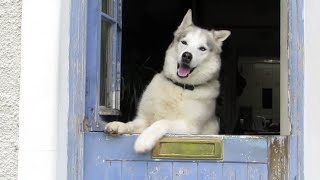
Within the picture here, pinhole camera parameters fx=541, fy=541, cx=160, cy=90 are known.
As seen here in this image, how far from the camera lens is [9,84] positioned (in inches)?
99.3

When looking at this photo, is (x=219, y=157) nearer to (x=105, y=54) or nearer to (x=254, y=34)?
(x=105, y=54)

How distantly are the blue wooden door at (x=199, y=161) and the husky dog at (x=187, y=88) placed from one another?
1.47ft

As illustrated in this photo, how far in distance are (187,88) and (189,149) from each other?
826 millimetres

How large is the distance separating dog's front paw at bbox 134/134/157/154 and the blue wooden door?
48mm

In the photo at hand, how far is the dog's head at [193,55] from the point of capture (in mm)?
3377

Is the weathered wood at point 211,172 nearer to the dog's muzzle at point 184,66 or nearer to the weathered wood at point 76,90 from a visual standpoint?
the weathered wood at point 76,90

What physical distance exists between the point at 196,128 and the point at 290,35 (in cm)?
98

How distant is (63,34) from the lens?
2.52 meters

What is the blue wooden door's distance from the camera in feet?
8.15

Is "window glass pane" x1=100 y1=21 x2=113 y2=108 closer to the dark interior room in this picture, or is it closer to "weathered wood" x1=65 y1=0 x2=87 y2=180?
"weathered wood" x1=65 y1=0 x2=87 y2=180

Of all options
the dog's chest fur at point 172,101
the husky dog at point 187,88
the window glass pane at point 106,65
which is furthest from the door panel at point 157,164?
the dog's chest fur at point 172,101

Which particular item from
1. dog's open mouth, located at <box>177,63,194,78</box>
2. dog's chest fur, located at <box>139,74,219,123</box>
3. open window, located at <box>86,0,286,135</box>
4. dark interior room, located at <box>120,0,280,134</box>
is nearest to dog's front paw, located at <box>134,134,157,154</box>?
open window, located at <box>86,0,286,135</box>

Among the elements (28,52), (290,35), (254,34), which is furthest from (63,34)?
(254,34)

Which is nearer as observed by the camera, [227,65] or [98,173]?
[98,173]
